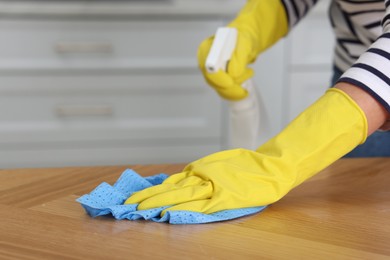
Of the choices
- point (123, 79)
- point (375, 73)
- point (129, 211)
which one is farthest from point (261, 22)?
point (123, 79)

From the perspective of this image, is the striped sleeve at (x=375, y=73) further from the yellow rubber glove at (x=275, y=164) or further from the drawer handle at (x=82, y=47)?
the drawer handle at (x=82, y=47)

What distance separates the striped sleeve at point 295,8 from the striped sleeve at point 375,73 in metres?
0.43

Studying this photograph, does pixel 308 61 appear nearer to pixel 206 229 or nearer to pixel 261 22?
pixel 261 22

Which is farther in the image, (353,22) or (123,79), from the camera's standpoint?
(123,79)

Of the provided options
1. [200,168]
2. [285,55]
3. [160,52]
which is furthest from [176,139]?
[200,168]

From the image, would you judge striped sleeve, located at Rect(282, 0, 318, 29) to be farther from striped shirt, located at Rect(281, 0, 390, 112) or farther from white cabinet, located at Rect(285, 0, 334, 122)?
white cabinet, located at Rect(285, 0, 334, 122)

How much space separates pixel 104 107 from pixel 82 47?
18 cm

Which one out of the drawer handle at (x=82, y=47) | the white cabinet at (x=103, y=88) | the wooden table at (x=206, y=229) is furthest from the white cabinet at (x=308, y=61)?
the wooden table at (x=206, y=229)

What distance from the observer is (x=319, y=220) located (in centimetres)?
59

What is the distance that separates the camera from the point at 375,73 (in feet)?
2.14

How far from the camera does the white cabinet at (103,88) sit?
1788 mm

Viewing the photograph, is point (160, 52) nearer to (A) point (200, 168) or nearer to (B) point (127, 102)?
(B) point (127, 102)

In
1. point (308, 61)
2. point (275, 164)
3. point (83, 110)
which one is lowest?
point (83, 110)

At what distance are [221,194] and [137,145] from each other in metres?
1.30
